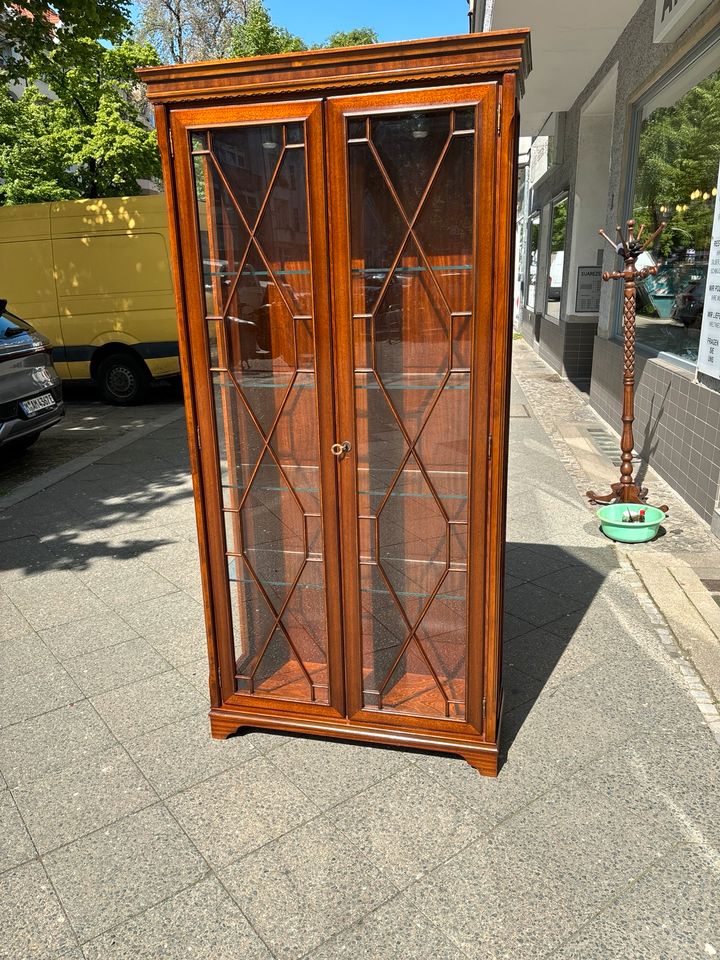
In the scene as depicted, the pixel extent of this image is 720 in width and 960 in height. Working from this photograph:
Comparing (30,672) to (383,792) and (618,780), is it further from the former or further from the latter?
(618,780)

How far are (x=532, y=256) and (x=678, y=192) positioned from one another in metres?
12.2

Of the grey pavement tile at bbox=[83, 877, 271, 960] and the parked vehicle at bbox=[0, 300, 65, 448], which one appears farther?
the parked vehicle at bbox=[0, 300, 65, 448]

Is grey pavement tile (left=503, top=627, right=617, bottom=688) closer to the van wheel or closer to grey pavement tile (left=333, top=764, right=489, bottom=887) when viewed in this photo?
grey pavement tile (left=333, top=764, right=489, bottom=887)

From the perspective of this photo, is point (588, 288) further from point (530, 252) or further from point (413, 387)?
point (413, 387)

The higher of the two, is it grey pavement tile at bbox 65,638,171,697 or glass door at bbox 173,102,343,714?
glass door at bbox 173,102,343,714

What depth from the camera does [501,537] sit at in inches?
99.7

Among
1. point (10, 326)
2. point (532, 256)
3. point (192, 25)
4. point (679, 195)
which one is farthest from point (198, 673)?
point (192, 25)

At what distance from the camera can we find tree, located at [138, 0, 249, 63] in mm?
26062

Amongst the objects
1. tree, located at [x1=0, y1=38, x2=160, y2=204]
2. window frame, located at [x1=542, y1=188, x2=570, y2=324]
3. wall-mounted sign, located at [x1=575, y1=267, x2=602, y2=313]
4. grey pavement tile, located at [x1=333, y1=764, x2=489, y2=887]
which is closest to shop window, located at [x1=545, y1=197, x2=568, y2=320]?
window frame, located at [x1=542, y1=188, x2=570, y2=324]

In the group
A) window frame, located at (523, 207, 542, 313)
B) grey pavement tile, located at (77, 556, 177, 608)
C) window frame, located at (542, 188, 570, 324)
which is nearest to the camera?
grey pavement tile, located at (77, 556, 177, 608)

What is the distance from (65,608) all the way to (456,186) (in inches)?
135

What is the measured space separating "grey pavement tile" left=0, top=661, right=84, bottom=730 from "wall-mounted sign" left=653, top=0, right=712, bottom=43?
6.42 m

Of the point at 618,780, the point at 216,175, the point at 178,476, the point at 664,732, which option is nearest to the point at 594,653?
the point at 664,732

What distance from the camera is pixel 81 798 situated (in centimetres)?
264
